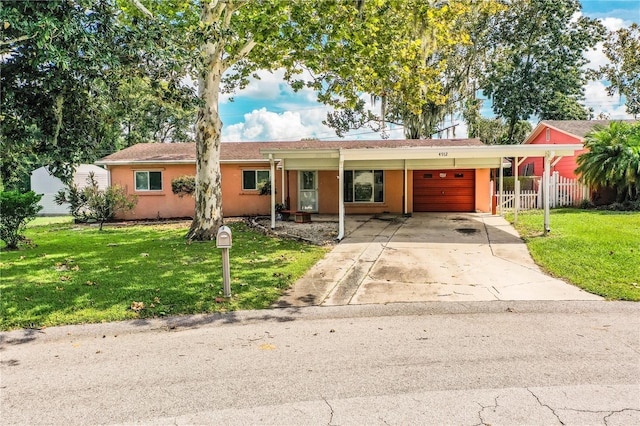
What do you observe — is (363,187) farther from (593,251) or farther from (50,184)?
(50,184)

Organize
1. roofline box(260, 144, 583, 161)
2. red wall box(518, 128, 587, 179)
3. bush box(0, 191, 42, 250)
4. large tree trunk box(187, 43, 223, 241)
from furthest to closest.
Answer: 1. red wall box(518, 128, 587, 179)
2. large tree trunk box(187, 43, 223, 241)
3. roofline box(260, 144, 583, 161)
4. bush box(0, 191, 42, 250)

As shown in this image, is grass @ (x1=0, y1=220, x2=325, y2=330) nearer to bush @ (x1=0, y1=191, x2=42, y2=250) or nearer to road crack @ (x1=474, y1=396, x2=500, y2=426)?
bush @ (x1=0, y1=191, x2=42, y2=250)

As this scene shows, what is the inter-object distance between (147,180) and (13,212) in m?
8.17

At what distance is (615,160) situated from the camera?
15.7 metres

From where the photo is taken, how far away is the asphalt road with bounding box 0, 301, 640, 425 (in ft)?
10.5

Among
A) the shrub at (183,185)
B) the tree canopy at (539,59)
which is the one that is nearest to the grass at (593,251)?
the shrub at (183,185)

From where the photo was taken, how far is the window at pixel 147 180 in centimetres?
1880

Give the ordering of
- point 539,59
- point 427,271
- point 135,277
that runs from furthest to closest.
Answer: point 539,59 < point 427,271 < point 135,277

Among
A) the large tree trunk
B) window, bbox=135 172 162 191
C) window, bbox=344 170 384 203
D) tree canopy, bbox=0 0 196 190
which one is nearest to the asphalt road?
tree canopy, bbox=0 0 196 190

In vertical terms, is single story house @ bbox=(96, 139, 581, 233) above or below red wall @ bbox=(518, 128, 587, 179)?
below

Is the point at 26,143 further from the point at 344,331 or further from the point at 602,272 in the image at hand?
the point at 602,272

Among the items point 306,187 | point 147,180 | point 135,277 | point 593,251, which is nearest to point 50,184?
point 147,180

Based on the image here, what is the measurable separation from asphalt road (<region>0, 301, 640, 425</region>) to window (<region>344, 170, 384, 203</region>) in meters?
12.9

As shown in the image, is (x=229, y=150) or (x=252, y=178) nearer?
(x=252, y=178)
